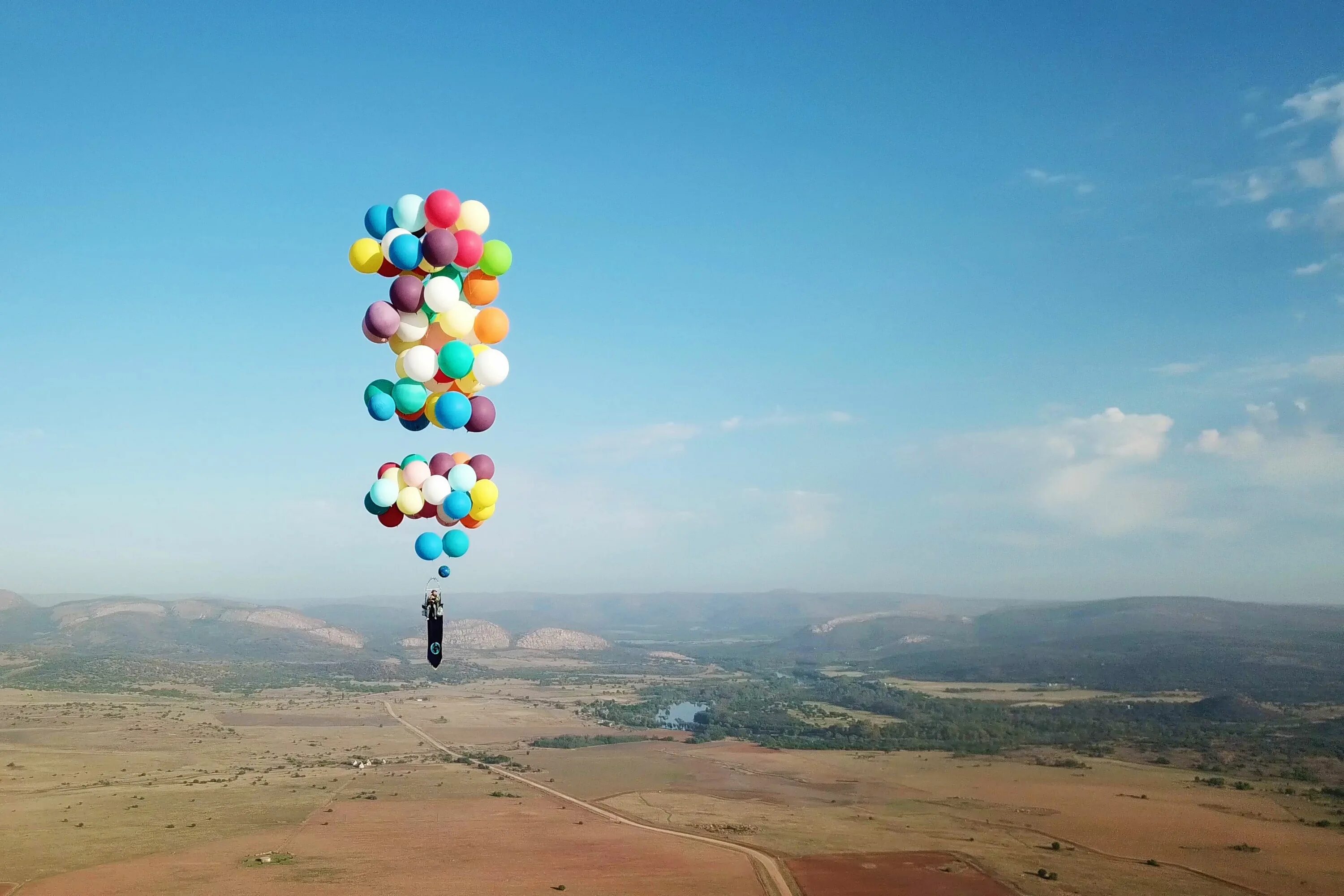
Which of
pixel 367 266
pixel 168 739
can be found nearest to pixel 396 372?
pixel 367 266

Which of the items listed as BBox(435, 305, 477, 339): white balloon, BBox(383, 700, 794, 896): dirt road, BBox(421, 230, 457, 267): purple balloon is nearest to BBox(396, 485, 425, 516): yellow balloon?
BBox(435, 305, 477, 339): white balloon

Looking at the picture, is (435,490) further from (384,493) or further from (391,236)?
(391,236)

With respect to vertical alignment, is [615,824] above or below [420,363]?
below

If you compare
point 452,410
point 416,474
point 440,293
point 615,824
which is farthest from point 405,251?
point 615,824

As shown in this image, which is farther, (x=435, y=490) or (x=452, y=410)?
(x=435, y=490)

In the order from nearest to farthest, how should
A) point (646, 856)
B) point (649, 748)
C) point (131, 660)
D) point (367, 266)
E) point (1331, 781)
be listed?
1. point (367, 266)
2. point (646, 856)
3. point (1331, 781)
4. point (649, 748)
5. point (131, 660)

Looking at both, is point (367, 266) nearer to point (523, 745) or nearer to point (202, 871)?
point (202, 871)

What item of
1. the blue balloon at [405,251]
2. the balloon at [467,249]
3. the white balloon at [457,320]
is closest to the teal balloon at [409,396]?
the white balloon at [457,320]
